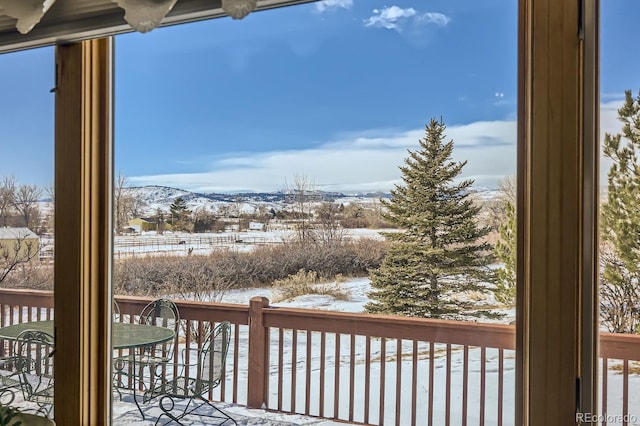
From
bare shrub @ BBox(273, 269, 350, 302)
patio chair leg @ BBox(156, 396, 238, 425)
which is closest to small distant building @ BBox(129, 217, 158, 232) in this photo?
bare shrub @ BBox(273, 269, 350, 302)

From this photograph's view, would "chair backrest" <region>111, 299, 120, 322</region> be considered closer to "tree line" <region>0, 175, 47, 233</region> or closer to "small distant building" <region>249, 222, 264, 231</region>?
"tree line" <region>0, 175, 47, 233</region>

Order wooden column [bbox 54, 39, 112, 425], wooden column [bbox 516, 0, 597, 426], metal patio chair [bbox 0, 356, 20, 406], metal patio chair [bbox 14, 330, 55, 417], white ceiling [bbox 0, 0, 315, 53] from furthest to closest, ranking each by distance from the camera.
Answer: metal patio chair [bbox 0, 356, 20, 406], metal patio chair [bbox 14, 330, 55, 417], wooden column [bbox 54, 39, 112, 425], white ceiling [bbox 0, 0, 315, 53], wooden column [bbox 516, 0, 597, 426]

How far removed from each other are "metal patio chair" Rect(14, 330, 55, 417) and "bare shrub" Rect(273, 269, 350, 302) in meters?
0.87

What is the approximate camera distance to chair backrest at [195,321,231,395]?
5.40ft

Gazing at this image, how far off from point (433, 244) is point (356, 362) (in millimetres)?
502

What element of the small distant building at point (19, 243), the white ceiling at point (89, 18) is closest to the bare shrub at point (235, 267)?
the small distant building at point (19, 243)

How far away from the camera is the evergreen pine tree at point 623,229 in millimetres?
1110

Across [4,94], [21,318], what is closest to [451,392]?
[21,318]

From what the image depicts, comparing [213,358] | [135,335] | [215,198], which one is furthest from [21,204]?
[213,358]

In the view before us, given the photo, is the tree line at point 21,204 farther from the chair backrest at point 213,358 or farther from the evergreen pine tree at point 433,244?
the evergreen pine tree at point 433,244

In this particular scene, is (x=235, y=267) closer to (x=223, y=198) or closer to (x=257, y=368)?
(x=223, y=198)

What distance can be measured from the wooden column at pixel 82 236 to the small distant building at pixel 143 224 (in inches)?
3.2

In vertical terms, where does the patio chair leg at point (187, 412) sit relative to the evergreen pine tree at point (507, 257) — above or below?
below

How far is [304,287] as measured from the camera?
1.54 meters
